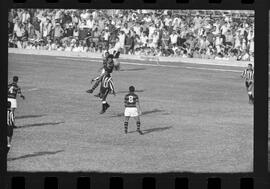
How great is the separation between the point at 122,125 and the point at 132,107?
44 cm

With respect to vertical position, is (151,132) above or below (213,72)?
below

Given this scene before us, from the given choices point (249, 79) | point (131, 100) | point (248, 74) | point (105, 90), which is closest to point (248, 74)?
point (248, 74)

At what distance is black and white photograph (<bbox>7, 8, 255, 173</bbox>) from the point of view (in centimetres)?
1491

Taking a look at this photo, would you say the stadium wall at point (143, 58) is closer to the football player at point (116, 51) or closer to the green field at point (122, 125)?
the green field at point (122, 125)

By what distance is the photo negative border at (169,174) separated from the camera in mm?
13789

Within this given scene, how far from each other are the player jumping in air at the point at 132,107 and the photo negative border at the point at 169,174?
1.55 m

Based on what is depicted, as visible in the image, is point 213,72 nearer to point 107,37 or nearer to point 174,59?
point 174,59

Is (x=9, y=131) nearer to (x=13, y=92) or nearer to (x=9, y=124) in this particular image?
(x=9, y=124)

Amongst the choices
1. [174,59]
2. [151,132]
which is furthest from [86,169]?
[174,59]

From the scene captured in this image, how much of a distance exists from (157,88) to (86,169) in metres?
3.38

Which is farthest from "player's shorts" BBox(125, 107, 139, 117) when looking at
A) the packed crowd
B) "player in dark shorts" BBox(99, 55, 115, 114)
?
the packed crowd

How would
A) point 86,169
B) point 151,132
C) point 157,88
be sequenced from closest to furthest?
point 86,169
point 151,132
point 157,88

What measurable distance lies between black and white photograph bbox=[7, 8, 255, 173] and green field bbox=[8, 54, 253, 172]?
2 cm

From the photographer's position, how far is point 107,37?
1586 cm
